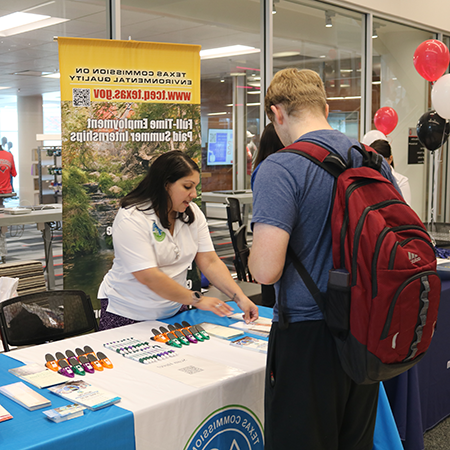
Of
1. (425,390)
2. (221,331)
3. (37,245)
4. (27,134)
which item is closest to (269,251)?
(221,331)

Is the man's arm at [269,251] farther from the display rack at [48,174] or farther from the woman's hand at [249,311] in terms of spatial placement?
the display rack at [48,174]

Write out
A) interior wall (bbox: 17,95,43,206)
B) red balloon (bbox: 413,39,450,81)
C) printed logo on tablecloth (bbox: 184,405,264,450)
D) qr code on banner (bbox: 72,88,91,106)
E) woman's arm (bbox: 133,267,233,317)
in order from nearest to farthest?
printed logo on tablecloth (bbox: 184,405,264,450) < woman's arm (bbox: 133,267,233,317) < qr code on banner (bbox: 72,88,91,106) < interior wall (bbox: 17,95,43,206) < red balloon (bbox: 413,39,450,81)

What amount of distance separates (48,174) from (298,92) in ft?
16.1

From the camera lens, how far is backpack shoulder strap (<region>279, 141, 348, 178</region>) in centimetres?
128

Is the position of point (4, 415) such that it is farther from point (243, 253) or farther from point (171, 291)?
point (243, 253)

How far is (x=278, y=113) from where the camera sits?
4.66 feet

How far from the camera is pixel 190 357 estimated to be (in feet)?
5.88

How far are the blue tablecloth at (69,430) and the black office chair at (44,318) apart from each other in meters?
0.81

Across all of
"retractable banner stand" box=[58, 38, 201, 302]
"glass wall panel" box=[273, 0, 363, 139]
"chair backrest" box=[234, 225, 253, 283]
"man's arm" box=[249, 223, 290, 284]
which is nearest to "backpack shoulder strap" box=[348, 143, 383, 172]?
"man's arm" box=[249, 223, 290, 284]

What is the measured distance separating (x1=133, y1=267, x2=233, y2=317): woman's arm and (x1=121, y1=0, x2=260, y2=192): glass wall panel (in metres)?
3.23

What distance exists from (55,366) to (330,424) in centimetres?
90

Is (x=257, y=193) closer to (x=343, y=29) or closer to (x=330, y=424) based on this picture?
(x=330, y=424)

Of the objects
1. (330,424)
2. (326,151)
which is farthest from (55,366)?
(326,151)

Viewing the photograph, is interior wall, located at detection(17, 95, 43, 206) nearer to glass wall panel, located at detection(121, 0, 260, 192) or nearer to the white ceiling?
the white ceiling
